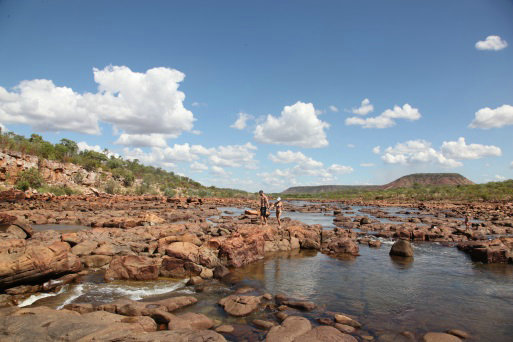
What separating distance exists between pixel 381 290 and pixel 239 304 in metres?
5.20

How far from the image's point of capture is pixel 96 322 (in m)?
6.36

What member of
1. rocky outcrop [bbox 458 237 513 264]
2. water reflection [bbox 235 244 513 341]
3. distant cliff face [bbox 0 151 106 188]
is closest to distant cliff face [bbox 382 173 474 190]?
distant cliff face [bbox 0 151 106 188]

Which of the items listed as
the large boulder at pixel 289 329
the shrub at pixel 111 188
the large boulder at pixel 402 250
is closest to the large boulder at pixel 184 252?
the large boulder at pixel 289 329

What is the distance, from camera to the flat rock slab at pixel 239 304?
7927 millimetres

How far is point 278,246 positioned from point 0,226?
1536cm

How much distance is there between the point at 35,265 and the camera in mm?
8961

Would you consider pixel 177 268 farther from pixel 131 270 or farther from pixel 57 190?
pixel 57 190

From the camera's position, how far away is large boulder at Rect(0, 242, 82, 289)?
841cm

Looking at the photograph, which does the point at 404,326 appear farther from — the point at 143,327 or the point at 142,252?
the point at 142,252

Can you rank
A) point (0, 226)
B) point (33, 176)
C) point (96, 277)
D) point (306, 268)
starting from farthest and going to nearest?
point (33, 176)
point (0, 226)
point (306, 268)
point (96, 277)

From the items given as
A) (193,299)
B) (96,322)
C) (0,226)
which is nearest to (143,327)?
(96,322)

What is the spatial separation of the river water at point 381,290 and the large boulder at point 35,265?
770mm

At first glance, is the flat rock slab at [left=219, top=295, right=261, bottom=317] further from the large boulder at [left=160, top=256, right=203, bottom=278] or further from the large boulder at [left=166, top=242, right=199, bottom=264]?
the large boulder at [left=166, top=242, right=199, bottom=264]

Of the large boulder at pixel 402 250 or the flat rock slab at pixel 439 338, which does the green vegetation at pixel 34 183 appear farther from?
the flat rock slab at pixel 439 338
